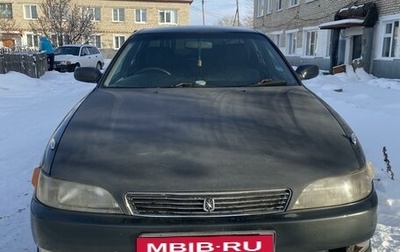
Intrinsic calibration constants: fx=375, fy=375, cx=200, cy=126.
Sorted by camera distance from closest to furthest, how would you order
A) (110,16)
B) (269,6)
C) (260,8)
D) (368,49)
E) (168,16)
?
(368,49)
(269,6)
(260,8)
(110,16)
(168,16)

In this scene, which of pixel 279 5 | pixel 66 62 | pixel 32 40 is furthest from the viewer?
pixel 32 40

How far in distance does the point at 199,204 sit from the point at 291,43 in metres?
26.4

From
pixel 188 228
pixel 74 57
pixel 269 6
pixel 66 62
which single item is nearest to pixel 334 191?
pixel 188 228

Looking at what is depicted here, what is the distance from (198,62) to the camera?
314cm

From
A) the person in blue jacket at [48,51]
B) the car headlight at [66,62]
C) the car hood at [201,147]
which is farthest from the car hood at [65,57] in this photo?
the car hood at [201,147]

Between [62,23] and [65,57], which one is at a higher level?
[62,23]

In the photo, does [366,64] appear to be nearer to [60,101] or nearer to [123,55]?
[60,101]

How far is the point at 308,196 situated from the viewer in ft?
5.67

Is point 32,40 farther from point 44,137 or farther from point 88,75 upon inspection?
point 88,75

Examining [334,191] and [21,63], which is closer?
[334,191]

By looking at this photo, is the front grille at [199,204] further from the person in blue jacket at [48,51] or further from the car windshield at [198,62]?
the person in blue jacket at [48,51]

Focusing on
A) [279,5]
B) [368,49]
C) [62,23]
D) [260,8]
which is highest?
[260,8]

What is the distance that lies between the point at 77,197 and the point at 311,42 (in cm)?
2287

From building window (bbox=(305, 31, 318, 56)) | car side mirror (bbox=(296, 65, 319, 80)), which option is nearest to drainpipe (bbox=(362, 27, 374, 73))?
building window (bbox=(305, 31, 318, 56))
